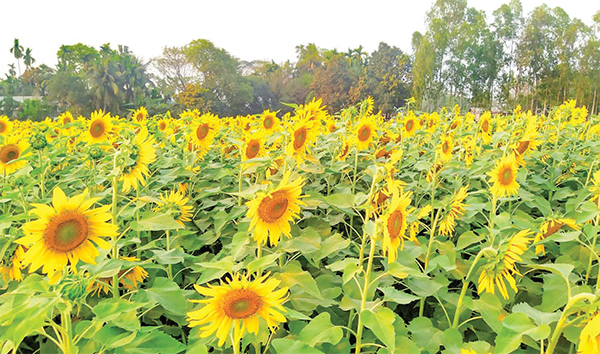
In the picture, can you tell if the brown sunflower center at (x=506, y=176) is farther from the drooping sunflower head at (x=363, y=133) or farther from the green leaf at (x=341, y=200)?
the drooping sunflower head at (x=363, y=133)

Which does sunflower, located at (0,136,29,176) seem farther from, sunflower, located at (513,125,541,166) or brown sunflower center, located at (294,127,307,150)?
sunflower, located at (513,125,541,166)

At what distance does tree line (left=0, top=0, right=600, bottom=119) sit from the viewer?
30234 millimetres

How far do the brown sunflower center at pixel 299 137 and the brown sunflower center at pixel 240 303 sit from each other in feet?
4.02

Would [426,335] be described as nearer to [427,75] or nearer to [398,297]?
[398,297]

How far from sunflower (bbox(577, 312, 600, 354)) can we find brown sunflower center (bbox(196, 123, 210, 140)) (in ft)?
10.0

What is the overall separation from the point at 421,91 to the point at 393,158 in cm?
3308

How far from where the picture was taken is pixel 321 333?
135 cm

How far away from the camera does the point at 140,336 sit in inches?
49.5

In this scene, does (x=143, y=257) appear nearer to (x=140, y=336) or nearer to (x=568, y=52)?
(x=140, y=336)

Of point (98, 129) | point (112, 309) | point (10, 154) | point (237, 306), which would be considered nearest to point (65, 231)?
point (112, 309)

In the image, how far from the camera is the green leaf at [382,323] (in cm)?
123

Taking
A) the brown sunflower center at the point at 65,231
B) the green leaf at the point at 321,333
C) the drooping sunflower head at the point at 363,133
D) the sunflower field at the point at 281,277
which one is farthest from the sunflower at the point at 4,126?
the green leaf at the point at 321,333

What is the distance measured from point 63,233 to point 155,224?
1.22 feet

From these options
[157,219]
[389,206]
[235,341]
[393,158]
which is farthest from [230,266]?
[393,158]
